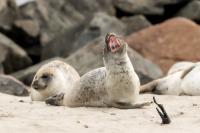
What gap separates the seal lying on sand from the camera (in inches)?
358

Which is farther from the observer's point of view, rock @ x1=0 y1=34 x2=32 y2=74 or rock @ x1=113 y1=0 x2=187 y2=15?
rock @ x1=113 y1=0 x2=187 y2=15

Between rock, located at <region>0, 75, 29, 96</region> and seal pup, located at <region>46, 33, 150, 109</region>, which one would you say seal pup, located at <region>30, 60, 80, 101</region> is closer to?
seal pup, located at <region>46, 33, 150, 109</region>

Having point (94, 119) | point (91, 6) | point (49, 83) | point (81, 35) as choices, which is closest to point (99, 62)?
point (49, 83)

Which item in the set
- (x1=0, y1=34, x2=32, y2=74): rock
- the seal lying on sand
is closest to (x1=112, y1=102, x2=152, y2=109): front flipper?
the seal lying on sand

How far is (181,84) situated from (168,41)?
7242 mm

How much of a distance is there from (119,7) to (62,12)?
6.31 ft

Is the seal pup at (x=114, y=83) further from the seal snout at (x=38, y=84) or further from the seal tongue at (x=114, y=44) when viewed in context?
the seal snout at (x=38, y=84)

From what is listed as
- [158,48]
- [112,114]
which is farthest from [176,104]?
[158,48]

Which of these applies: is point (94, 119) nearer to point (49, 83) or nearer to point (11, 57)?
point (49, 83)

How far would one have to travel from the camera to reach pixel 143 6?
22250 mm

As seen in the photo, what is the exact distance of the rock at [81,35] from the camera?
A: 755 inches

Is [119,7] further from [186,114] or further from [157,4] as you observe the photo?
[186,114]

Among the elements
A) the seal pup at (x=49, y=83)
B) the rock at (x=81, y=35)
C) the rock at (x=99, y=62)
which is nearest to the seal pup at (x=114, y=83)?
the seal pup at (x=49, y=83)

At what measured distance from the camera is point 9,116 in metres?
6.59
